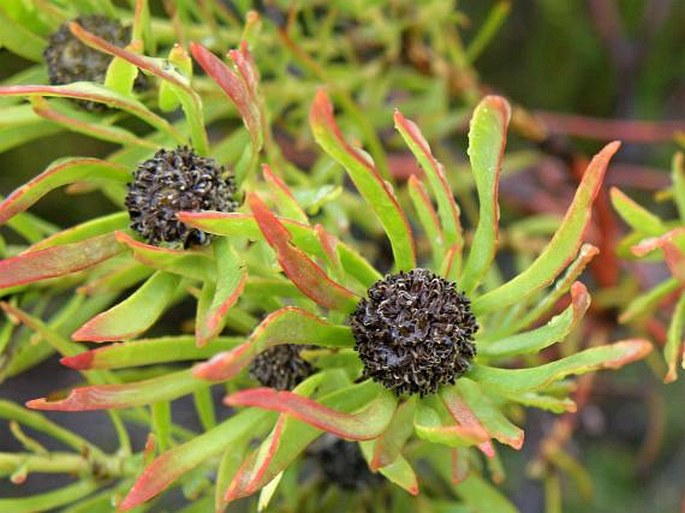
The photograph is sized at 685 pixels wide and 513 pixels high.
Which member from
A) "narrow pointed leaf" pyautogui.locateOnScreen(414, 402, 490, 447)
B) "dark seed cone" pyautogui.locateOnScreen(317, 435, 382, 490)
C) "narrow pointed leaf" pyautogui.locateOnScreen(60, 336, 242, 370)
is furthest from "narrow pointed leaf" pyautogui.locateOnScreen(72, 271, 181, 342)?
"dark seed cone" pyautogui.locateOnScreen(317, 435, 382, 490)

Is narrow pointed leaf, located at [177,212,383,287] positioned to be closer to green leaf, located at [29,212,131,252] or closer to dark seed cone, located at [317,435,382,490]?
green leaf, located at [29,212,131,252]

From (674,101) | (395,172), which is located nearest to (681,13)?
(674,101)

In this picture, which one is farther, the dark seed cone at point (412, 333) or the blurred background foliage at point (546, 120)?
the blurred background foliage at point (546, 120)

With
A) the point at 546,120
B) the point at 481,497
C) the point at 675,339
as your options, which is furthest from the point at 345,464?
the point at 546,120

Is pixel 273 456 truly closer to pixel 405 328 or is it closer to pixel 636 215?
pixel 405 328

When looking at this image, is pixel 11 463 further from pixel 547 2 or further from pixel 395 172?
pixel 547 2

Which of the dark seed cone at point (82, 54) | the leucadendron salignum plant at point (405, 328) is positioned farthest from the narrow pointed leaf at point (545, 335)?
the dark seed cone at point (82, 54)

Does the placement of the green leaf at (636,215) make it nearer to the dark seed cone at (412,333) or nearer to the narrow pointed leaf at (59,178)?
the dark seed cone at (412,333)
